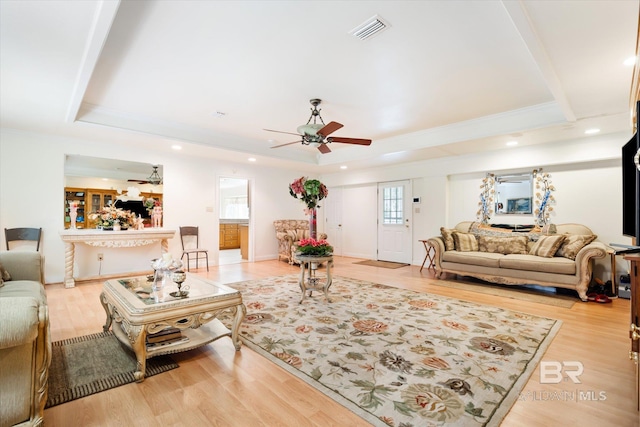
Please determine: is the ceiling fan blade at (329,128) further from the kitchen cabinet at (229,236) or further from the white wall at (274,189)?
the kitchen cabinet at (229,236)

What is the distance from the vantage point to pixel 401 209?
737cm

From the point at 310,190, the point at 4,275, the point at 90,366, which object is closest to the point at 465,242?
the point at 310,190

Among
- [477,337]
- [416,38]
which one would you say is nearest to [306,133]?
[416,38]

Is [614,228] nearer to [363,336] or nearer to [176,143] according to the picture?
[363,336]

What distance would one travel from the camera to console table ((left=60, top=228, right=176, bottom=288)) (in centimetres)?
479

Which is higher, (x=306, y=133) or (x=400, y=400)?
(x=306, y=133)

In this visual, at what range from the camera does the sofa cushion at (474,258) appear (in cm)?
495

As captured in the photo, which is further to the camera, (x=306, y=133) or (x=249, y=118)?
(x=249, y=118)

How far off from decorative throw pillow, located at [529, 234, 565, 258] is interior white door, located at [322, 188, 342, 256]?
490 centimetres

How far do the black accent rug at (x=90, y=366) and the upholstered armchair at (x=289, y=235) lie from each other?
4.31 m

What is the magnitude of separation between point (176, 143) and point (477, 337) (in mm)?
5368

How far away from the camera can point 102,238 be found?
16.4 feet

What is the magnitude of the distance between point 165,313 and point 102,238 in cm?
376

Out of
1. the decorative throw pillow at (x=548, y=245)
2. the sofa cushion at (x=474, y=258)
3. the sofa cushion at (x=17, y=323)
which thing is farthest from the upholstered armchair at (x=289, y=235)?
the sofa cushion at (x=17, y=323)
